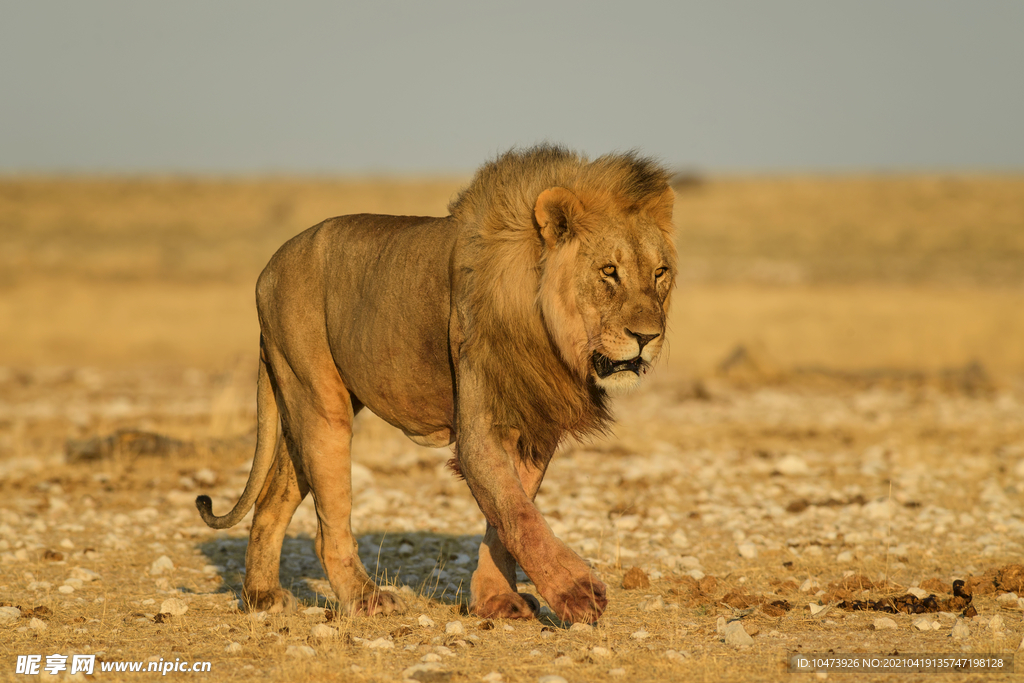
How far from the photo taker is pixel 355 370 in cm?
530

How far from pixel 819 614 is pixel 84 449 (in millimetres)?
6826

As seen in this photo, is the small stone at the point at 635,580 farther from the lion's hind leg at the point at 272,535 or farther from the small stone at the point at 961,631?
the lion's hind leg at the point at 272,535

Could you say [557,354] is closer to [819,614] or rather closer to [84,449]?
[819,614]

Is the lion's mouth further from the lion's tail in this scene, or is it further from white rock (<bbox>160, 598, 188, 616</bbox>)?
white rock (<bbox>160, 598, 188, 616</bbox>)

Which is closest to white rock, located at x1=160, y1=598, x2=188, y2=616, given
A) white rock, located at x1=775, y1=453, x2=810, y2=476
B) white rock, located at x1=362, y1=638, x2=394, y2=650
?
white rock, located at x1=362, y1=638, x2=394, y2=650

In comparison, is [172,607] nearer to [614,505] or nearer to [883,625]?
[883,625]

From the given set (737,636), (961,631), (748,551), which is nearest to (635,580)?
(748,551)

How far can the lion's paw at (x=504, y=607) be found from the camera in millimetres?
4910

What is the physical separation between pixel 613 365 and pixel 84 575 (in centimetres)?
345

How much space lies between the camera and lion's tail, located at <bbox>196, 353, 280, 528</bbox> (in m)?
5.60

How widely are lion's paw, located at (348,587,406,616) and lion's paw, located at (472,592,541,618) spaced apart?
1.43ft

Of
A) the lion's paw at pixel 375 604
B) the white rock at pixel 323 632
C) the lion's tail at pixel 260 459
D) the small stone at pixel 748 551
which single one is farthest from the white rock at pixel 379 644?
the small stone at pixel 748 551

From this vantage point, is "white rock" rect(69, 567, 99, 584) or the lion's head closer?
the lion's head

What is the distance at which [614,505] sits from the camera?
7973mm
